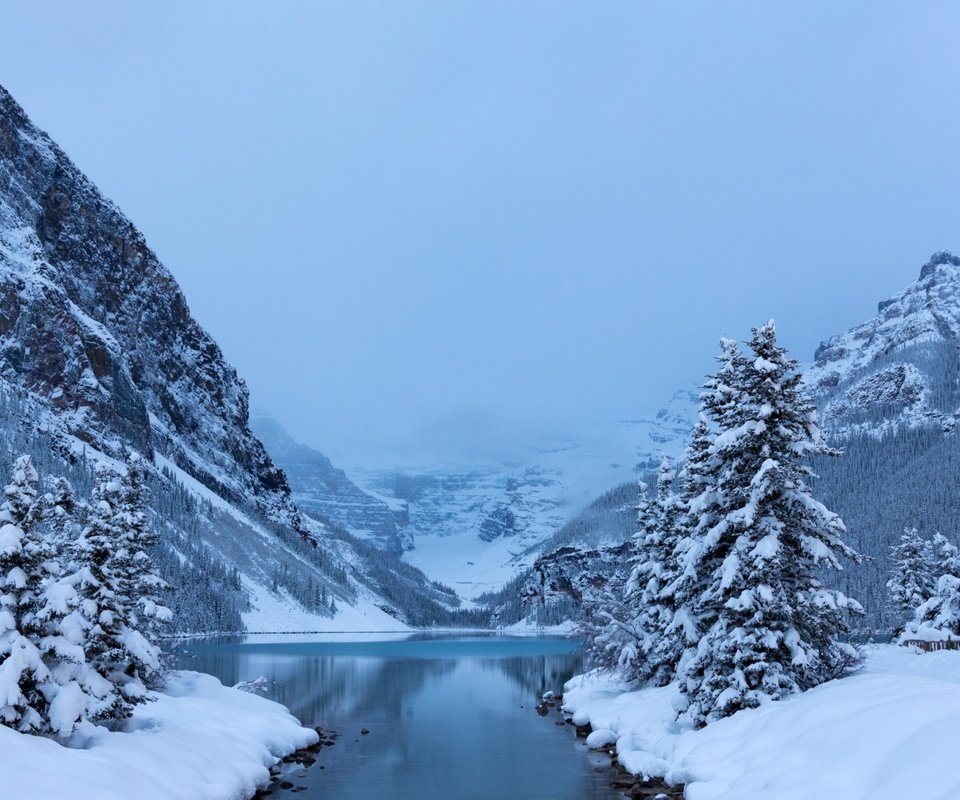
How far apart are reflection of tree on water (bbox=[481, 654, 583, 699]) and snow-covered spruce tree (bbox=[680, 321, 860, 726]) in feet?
136

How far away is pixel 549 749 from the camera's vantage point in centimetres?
3997

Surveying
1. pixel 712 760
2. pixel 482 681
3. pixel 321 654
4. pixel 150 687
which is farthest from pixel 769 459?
pixel 321 654

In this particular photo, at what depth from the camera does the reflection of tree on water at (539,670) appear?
253 feet

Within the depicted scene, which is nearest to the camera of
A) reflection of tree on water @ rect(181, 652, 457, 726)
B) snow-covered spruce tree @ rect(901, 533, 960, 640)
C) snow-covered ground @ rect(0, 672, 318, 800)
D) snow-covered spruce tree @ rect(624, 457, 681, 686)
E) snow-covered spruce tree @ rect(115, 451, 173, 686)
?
snow-covered ground @ rect(0, 672, 318, 800)

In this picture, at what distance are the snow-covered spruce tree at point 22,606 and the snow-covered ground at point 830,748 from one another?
60.3ft

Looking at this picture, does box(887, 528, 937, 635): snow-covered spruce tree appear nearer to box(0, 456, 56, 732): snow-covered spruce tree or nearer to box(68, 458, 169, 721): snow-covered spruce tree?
box(68, 458, 169, 721): snow-covered spruce tree

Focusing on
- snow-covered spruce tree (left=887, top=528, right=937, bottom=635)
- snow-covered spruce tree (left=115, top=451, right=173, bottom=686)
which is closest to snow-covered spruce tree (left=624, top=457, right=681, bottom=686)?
snow-covered spruce tree (left=115, top=451, right=173, bottom=686)

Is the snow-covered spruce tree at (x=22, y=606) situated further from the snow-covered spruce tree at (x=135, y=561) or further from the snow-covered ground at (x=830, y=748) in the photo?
the snow-covered ground at (x=830, y=748)

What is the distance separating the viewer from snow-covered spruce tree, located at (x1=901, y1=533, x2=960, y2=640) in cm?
6053

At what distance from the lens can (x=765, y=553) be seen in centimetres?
2770

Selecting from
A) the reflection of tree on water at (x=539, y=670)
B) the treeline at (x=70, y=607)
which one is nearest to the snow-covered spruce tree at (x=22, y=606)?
the treeline at (x=70, y=607)

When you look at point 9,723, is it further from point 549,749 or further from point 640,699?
point 640,699

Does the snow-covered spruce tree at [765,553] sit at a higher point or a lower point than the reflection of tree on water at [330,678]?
higher

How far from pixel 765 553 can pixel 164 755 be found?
65.6 ft
